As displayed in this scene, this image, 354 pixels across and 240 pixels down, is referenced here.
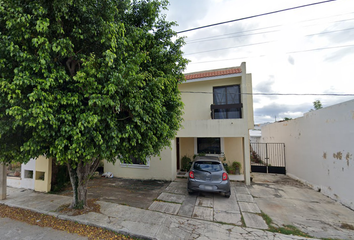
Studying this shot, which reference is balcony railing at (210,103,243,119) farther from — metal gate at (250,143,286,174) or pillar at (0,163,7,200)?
pillar at (0,163,7,200)

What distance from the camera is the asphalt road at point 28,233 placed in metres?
3.70

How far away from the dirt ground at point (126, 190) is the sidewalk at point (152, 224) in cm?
50

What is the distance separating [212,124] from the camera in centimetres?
801

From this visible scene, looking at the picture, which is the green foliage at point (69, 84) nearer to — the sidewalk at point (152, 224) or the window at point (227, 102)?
the sidewalk at point (152, 224)

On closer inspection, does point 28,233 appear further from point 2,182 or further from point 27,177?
point 27,177

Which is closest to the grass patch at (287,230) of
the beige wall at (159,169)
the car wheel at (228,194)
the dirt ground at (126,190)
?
the car wheel at (228,194)

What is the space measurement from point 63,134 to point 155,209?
3648 mm

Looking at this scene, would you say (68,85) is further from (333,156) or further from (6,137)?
(333,156)

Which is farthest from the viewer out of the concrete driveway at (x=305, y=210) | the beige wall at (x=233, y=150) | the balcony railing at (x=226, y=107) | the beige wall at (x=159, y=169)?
the beige wall at (x=233, y=150)

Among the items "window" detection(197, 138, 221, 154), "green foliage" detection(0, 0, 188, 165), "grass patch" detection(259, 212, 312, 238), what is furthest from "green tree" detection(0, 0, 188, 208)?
"window" detection(197, 138, 221, 154)

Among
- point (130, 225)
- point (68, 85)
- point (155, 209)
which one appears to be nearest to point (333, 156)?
point (155, 209)

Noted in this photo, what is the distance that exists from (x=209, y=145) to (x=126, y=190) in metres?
5.43

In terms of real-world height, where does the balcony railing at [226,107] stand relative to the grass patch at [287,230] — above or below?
above

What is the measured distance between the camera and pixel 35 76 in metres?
2.93
